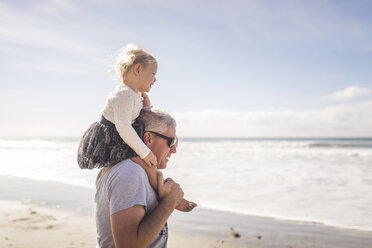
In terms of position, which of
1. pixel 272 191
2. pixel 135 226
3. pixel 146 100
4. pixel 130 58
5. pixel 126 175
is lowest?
pixel 272 191

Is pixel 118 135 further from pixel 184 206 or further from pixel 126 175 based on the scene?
pixel 184 206

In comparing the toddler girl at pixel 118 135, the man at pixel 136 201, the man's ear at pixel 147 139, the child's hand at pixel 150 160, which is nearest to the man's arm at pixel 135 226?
the man at pixel 136 201

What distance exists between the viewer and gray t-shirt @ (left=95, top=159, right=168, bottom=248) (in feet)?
5.42

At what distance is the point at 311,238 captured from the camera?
436 centimetres

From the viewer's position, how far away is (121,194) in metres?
1.66

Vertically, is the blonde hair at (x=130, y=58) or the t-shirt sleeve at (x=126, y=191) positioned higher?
the blonde hair at (x=130, y=58)

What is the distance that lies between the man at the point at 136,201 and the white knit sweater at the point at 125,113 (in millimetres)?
103

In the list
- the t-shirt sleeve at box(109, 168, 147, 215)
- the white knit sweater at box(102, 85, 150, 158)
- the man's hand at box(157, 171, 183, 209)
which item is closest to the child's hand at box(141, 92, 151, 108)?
the white knit sweater at box(102, 85, 150, 158)

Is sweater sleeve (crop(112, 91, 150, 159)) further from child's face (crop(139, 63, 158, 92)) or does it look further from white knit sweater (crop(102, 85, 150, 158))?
child's face (crop(139, 63, 158, 92))

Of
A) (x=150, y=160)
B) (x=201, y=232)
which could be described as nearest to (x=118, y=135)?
(x=150, y=160)

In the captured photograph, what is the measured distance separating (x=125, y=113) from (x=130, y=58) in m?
0.62

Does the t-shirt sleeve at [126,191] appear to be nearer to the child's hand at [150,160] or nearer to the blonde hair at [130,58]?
the child's hand at [150,160]

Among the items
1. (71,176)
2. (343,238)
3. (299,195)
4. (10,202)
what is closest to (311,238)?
(343,238)

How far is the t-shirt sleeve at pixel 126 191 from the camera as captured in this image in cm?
164
